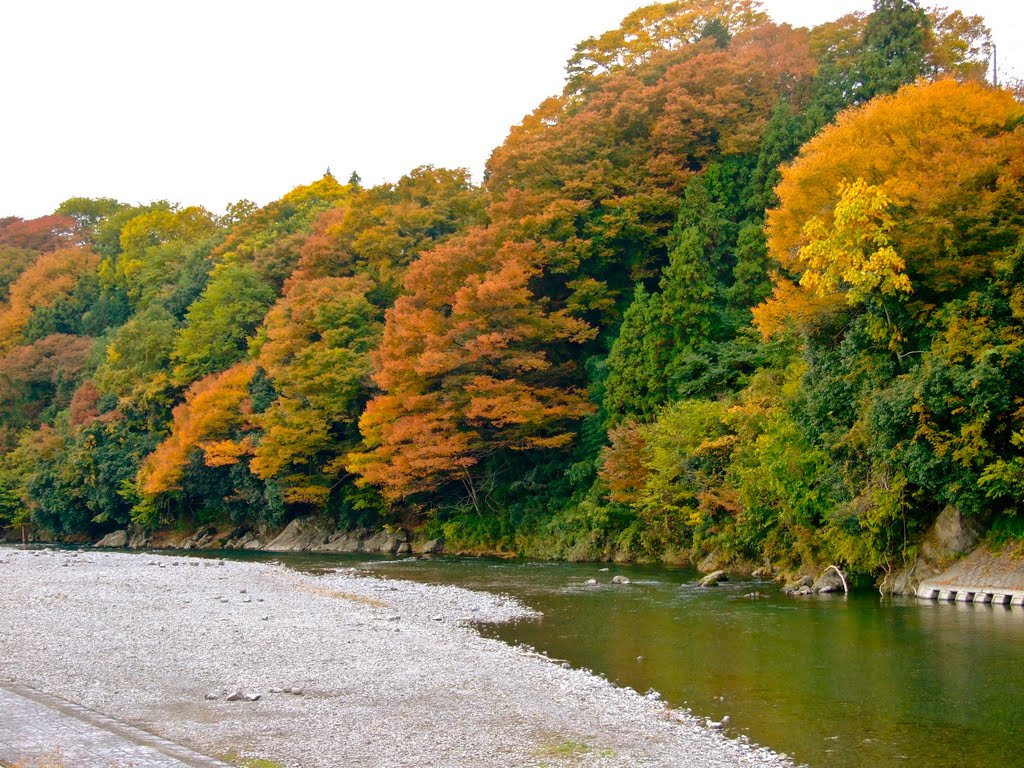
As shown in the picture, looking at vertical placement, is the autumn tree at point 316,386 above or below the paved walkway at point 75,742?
above

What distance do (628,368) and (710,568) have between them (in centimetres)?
907

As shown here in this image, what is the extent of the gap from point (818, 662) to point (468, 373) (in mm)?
25454

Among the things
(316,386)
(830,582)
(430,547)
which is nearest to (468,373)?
(430,547)

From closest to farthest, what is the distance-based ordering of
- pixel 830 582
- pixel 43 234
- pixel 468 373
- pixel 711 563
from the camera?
pixel 830 582 → pixel 711 563 → pixel 468 373 → pixel 43 234

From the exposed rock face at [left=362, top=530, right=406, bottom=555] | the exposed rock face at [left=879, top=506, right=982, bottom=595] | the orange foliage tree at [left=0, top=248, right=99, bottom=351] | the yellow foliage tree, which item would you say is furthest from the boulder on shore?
the orange foliage tree at [left=0, top=248, right=99, bottom=351]

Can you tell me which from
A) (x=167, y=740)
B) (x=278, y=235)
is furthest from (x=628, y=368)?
(x=278, y=235)

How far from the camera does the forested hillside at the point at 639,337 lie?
22.4 meters

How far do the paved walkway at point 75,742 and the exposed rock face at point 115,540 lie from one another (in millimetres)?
48568

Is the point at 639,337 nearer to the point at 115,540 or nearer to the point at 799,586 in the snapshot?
the point at 799,586

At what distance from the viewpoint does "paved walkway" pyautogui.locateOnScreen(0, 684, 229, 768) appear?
9.07 metres

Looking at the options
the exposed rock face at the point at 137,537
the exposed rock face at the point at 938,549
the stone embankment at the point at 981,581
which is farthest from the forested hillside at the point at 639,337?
the exposed rock face at the point at 137,537

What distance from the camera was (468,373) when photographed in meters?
39.1

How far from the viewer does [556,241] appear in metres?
40.6

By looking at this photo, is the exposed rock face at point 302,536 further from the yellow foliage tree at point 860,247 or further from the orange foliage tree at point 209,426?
the yellow foliage tree at point 860,247
